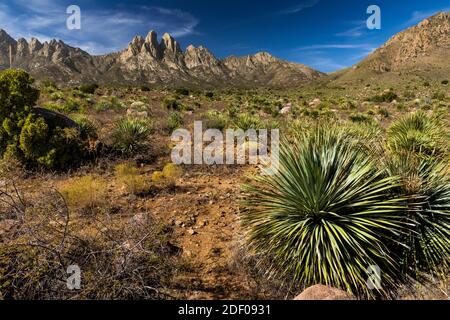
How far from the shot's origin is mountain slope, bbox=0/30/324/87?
302 feet

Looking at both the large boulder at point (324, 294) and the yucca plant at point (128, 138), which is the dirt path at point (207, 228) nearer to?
the large boulder at point (324, 294)

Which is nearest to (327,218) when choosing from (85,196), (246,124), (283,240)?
(283,240)

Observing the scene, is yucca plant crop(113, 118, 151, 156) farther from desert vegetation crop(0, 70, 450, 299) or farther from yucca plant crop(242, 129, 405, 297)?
yucca plant crop(242, 129, 405, 297)

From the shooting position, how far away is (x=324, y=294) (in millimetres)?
3059

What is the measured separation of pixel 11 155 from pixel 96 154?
6.49 ft

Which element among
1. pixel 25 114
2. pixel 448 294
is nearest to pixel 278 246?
pixel 448 294

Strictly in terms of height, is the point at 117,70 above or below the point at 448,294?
above

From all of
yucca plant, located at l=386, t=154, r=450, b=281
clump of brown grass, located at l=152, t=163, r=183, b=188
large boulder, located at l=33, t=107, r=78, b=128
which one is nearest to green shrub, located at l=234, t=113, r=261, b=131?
clump of brown grass, located at l=152, t=163, r=183, b=188

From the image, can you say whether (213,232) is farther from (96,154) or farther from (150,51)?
(150,51)

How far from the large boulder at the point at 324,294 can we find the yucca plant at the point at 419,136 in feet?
12.7

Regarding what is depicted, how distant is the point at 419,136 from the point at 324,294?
18.1 feet

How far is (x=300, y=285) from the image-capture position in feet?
11.9

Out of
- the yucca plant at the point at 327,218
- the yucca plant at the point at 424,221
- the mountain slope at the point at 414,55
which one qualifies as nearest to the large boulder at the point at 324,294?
the yucca plant at the point at 327,218

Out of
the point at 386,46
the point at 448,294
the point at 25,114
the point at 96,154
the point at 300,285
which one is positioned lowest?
the point at 300,285
